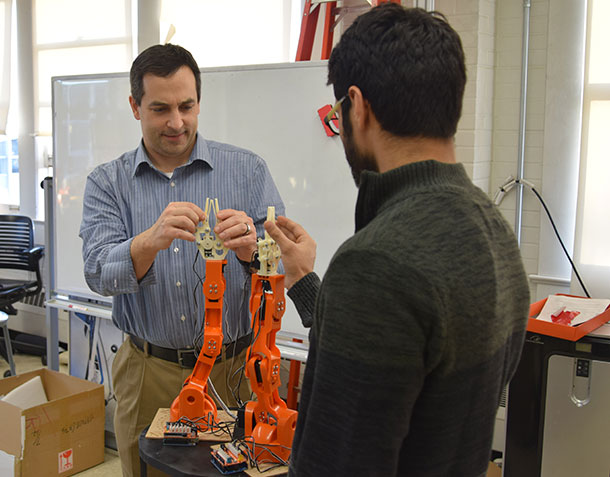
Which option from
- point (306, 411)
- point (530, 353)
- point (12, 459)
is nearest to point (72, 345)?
point (12, 459)

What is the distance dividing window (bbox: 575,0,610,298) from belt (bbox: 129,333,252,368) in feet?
5.43

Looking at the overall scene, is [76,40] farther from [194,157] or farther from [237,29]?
[194,157]

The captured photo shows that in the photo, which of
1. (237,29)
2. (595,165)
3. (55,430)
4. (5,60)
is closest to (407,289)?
(595,165)

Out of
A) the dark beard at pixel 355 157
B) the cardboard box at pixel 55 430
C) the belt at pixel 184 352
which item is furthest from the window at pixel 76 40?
the dark beard at pixel 355 157

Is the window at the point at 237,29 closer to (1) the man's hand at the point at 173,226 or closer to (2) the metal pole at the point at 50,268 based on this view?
(2) the metal pole at the point at 50,268

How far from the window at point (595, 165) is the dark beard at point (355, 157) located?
2.08 meters

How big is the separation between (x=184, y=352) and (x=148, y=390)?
0.53 ft

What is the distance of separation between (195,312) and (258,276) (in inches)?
14.8

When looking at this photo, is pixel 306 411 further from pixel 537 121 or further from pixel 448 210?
pixel 537 121

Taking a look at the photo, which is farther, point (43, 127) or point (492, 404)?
point (43, 127)

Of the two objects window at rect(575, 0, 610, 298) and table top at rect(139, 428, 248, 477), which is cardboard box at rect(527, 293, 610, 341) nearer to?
window at rect(575, 0, 610, 298)

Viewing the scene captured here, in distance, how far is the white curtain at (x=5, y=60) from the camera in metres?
5.01

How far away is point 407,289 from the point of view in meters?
0.64

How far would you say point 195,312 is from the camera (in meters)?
1.72
